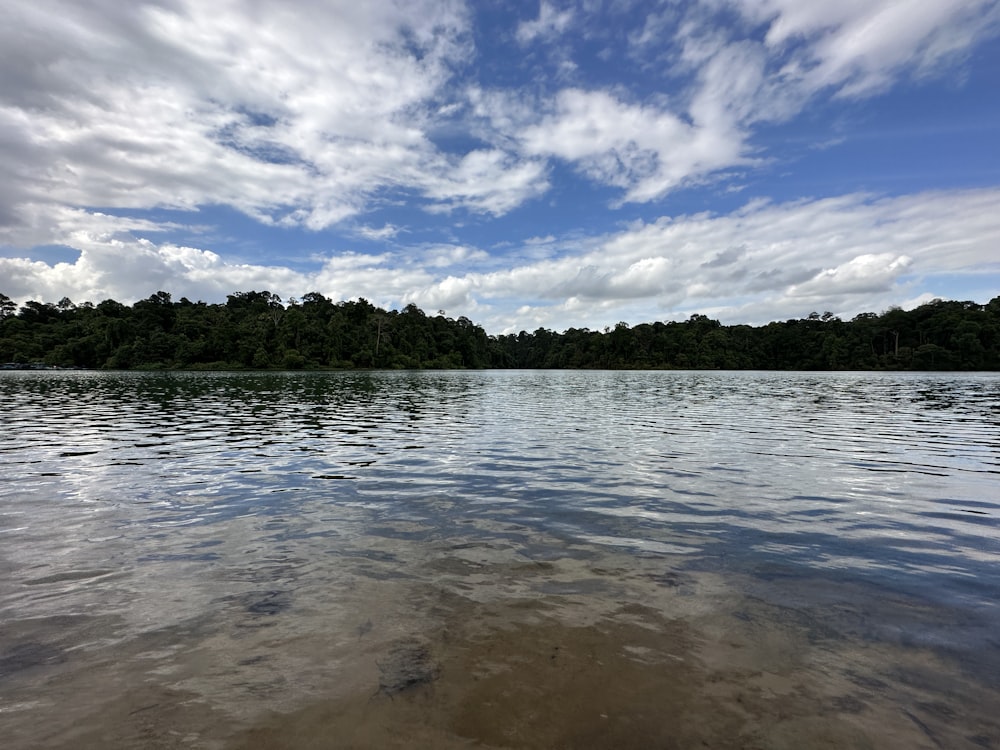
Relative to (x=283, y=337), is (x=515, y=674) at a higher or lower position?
lower

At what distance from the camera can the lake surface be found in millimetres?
4379

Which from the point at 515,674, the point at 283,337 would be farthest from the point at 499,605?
the point at 283,337

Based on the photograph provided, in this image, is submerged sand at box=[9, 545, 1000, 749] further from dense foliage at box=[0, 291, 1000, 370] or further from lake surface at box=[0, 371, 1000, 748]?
dense foliage at box=[0, 291, 1000, 370]

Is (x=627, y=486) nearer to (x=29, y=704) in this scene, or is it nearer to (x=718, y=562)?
(x=718, y=562)

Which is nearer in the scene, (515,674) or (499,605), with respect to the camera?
(515,674)

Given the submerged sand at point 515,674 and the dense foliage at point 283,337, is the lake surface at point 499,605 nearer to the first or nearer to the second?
the submerged sand at point 515,674

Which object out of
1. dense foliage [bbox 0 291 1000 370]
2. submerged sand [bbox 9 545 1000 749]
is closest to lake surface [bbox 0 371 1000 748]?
submerged sand [bbox 9 545 1000 749]

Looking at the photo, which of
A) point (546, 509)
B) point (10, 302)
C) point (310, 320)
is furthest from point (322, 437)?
point (10, 302)

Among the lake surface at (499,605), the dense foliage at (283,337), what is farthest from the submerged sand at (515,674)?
the dense foliage at (283,337)

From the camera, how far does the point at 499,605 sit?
6605mm

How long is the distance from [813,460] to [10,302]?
843 feet

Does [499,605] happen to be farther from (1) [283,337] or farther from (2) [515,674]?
(1) [283,337]

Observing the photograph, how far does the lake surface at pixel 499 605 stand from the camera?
4379mm

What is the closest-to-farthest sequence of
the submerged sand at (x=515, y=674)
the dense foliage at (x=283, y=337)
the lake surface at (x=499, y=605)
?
the submerged sand at (x=515, y=674), the lake surface at (x=499, y=605), the dense foliage at (x=283, y=337)
